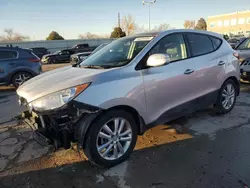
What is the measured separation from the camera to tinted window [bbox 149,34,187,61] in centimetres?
356

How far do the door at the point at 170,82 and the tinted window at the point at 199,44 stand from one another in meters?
0.22

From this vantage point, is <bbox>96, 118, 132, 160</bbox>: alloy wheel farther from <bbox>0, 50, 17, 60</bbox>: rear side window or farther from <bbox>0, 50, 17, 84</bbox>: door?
<bbox>0, 50, 17, 60</bbox>: rear side window

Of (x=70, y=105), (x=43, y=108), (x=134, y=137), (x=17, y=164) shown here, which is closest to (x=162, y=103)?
(x=134, y=137)

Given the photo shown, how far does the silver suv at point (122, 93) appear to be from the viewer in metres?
2.76

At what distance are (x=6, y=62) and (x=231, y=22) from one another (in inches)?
3143

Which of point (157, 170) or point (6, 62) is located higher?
point (6, 62)

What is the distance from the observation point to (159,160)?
320 centimetres

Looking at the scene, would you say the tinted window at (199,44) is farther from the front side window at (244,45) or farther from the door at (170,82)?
the front side window at (244,45)

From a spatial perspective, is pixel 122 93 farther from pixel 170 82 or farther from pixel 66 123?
pixel 170 82

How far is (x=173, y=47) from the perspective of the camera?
3.78 metres

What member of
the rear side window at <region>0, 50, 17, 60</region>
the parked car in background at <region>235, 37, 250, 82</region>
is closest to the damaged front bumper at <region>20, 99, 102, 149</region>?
the parked car in background at <region>235, 37, 250, 82</region>

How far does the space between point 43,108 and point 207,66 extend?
2.86m

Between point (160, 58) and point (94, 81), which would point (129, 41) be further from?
point (94, 81)

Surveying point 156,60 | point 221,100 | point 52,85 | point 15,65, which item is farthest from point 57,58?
point 156,60
